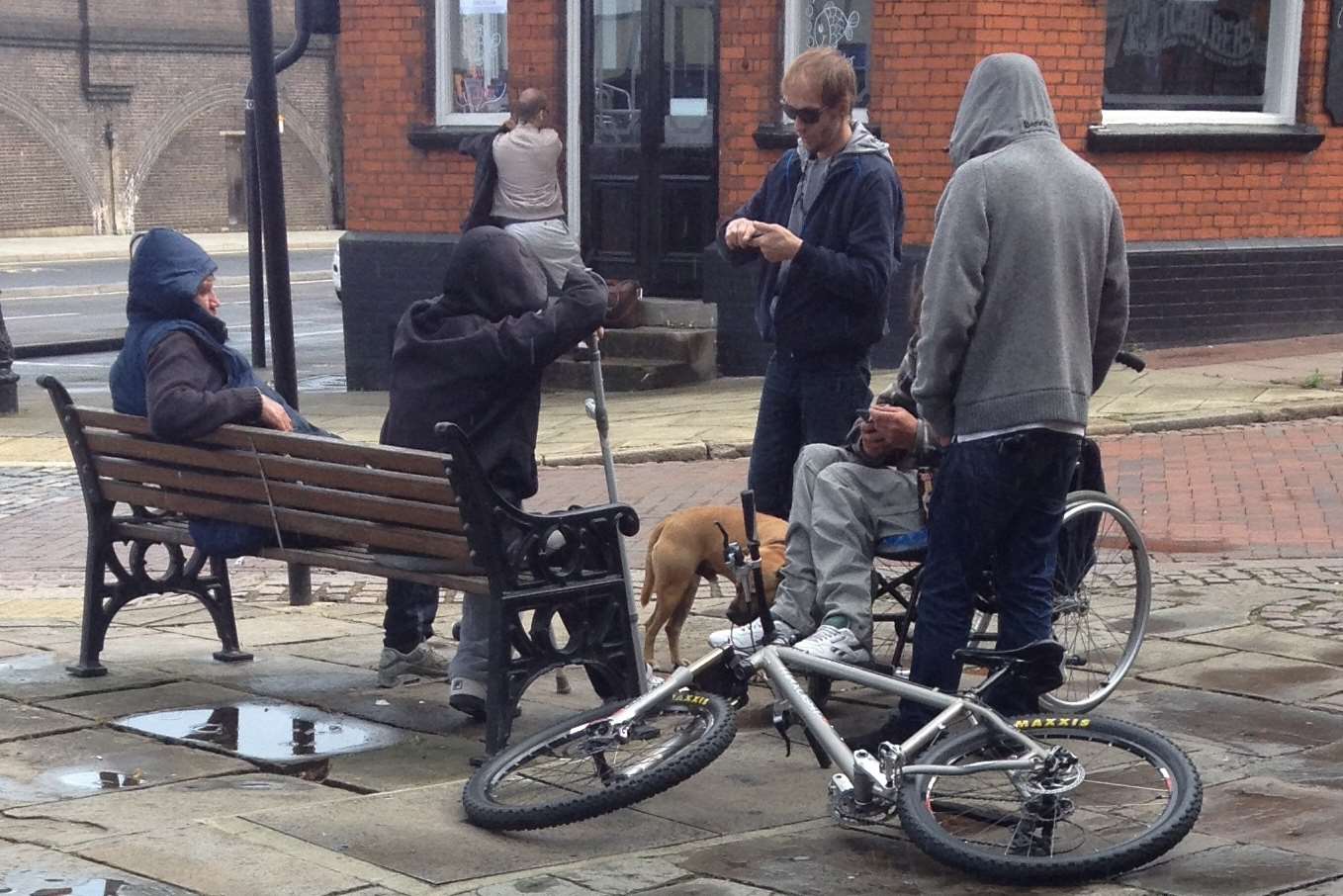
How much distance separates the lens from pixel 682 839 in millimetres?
4785

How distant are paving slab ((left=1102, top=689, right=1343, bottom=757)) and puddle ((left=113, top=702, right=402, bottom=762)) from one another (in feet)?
7.32

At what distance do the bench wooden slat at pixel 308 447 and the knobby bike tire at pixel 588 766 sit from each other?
99cm

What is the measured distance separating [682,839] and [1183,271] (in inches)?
430

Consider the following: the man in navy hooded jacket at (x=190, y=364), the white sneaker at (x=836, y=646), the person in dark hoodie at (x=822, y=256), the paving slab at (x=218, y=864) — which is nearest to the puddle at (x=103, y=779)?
the paving slab at (x=218, y=864)

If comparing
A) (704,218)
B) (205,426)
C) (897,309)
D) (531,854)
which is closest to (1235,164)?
(897,309)

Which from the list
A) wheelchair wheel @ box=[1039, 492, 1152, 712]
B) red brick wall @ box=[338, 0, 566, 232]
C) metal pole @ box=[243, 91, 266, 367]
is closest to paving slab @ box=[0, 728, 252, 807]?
wheelchair wheel @ box=[1039, 492, 1152, 712]

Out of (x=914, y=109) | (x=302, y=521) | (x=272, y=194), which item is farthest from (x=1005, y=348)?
(x=914, y=109)

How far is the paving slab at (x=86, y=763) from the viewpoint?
5.20 meters

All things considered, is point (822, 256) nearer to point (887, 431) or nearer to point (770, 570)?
point (887, 431)

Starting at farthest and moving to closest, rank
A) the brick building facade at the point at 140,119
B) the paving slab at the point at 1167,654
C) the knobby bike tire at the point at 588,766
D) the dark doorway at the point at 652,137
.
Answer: the brick building facade at the point at 140,119, the dark doorway at the point at 652,137, the paving slab at the point at 1167,654, the knobby bike tire at the point at 588,766

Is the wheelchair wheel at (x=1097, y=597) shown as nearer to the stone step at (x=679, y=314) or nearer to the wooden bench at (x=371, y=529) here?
the wooden bench at (x=371, y=529)

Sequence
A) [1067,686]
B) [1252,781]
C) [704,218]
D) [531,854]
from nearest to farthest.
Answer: [531,854], [1252,781], [1067,686], [704,218]

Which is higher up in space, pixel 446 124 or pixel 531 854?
pixel 446 124

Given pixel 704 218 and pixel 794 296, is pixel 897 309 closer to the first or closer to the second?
pixel 704 218
